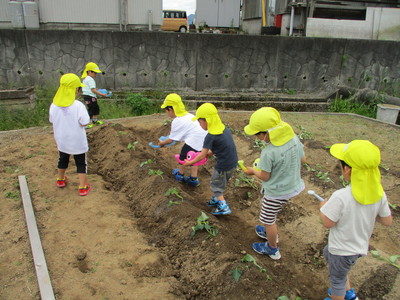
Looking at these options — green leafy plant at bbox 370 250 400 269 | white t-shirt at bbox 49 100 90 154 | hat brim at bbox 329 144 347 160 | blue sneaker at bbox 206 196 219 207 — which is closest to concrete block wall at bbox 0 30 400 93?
white t-shirt at bbox 49 100 90 154

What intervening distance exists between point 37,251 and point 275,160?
267cm

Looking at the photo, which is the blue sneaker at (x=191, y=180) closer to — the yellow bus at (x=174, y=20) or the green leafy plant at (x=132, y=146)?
the green leafy plant at (x=132, y=146)

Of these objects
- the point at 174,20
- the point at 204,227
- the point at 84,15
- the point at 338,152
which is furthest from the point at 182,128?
the point at 174,20

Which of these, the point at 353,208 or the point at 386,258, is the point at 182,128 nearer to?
the point at 353,208

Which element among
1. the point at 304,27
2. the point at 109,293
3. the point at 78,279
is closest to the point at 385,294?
the point at 109,293

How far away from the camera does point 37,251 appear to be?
3.77 m

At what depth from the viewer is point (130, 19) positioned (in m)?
14.0

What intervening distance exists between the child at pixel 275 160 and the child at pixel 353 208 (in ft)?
2.18

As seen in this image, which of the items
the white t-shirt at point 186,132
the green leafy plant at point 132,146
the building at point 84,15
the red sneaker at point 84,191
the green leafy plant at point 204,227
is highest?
the building at point 84,15

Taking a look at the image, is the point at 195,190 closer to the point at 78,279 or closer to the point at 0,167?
the point at 78,279

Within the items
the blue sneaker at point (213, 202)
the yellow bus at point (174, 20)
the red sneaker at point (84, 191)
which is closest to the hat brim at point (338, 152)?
the blue sneaker at point (213, 202)

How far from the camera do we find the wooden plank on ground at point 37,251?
10.6ft

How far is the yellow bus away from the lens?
25.5 metres

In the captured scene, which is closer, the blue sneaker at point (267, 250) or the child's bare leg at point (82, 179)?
the blue sneaker at point (267, 250)
